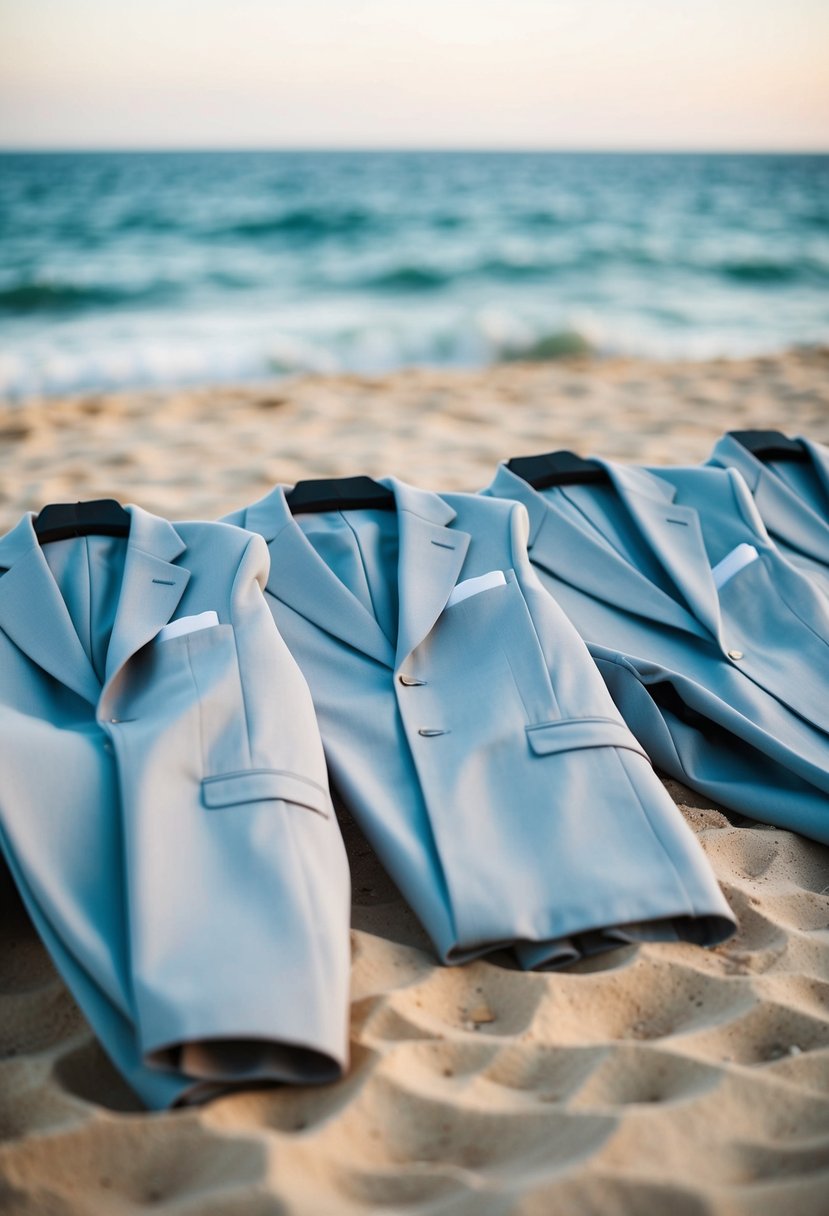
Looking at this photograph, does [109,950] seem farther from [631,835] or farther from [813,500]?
[813,500]

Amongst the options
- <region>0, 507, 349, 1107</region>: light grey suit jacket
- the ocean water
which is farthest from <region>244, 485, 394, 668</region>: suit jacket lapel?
the ocean water

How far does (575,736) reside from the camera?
2.06 meters

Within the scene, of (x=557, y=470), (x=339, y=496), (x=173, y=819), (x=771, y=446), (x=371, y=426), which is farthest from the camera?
(x=371, y=426)

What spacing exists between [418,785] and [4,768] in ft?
2.69

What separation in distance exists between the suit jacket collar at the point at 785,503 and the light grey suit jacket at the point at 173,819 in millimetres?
1664

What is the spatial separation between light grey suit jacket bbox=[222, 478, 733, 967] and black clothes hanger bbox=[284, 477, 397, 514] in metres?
0.05

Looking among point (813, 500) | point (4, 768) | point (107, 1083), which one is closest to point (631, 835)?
point (107, 1083)

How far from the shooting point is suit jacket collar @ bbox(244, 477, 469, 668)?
2.34 metres

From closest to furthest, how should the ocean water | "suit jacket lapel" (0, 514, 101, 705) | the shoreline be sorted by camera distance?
"suit jacket lapel" (0, 514, 101, 705)
the shoreline
the ocean water

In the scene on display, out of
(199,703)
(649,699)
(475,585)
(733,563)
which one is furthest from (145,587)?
(733,563)

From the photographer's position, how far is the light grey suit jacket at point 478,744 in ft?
6.08

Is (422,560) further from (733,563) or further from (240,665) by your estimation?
(733,563)

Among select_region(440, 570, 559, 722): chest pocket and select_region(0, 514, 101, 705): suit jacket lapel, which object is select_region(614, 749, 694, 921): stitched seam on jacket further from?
select_region(0, 514, 101, 705): suit jacket lapel

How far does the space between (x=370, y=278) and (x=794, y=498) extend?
10128 millimetres
